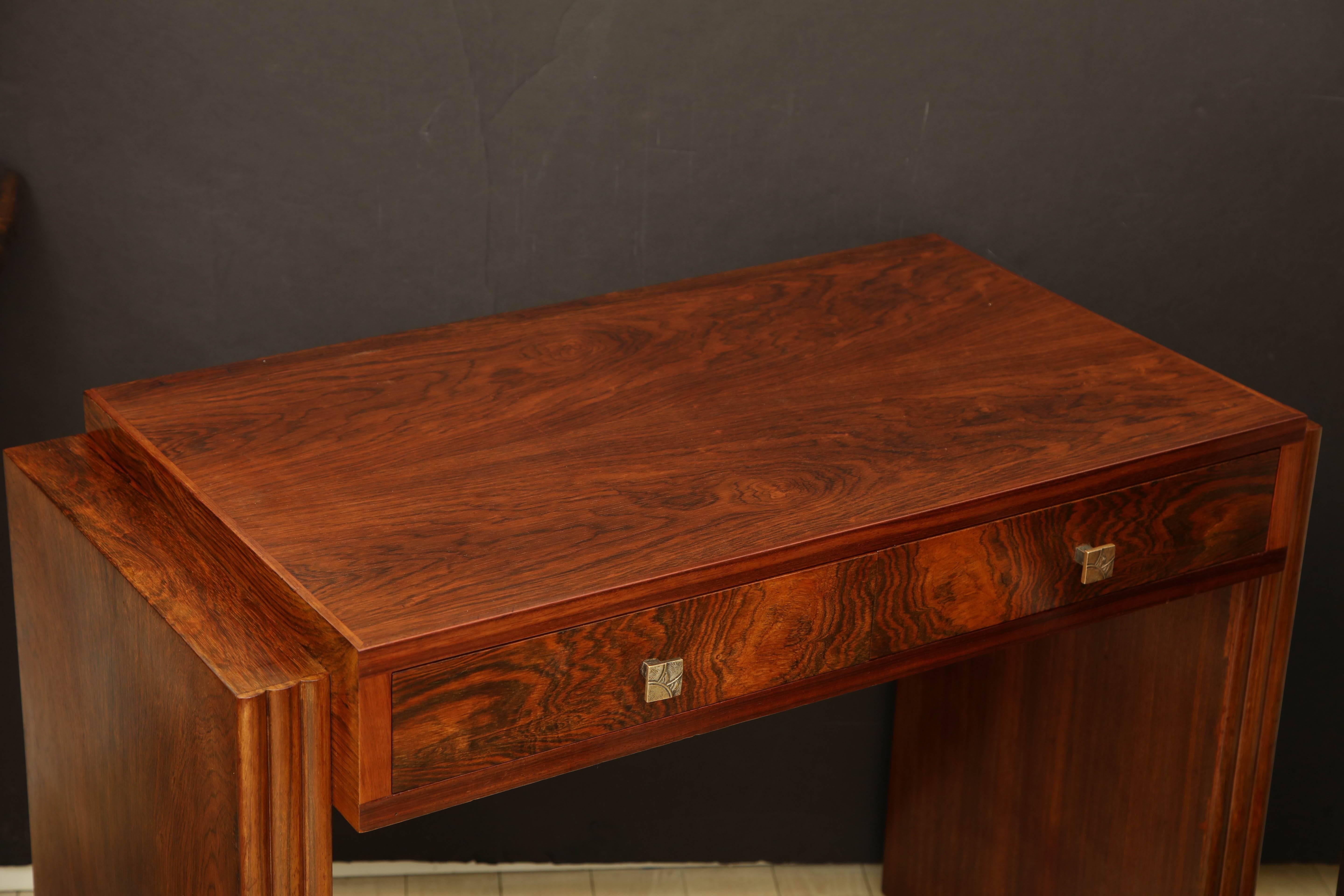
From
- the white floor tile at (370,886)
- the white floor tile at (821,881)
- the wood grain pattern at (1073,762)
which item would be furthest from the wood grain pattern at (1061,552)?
the white floor tile at (370,886)

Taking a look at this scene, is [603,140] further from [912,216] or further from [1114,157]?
[1114,157]

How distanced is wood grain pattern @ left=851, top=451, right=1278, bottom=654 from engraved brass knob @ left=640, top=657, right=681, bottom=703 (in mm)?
173

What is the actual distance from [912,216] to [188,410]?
35.7 inches

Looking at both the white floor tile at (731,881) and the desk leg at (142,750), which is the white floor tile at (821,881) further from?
the desk leg at (142,750)

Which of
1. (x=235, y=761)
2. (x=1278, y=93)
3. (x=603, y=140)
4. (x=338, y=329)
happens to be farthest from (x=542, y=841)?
(x=1278, y=93)

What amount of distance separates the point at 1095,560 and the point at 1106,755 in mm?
452

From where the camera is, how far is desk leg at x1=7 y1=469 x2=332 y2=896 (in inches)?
47.6

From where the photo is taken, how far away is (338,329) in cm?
189

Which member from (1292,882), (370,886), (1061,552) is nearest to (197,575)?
(1061,552)

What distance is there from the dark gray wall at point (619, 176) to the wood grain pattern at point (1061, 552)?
56 centimetres

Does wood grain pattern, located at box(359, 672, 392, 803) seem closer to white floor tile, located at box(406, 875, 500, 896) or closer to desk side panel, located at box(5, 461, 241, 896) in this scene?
desk side panel, located at box(5, 461, 241, 896)

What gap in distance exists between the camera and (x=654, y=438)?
58.2 inches

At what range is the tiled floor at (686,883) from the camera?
2152 millimetres

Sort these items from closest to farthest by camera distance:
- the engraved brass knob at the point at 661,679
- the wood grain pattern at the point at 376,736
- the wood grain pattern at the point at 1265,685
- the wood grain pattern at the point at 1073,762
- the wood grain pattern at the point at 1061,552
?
the wood grain pattern at the point at 376,736 → the engraved brass knob at the point at 661,679 → the wood grain pattern at the point at 1061,552 → the wood grain pattern at the point at 1265,685 → the wood grain pattern at the point at 1073,762
